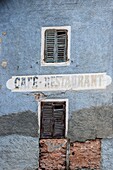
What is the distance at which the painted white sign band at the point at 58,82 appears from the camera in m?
19.2

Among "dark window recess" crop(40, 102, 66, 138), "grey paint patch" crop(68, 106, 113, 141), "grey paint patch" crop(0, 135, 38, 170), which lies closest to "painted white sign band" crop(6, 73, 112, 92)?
"dark window recess" crop(40, 102, 66, 138)

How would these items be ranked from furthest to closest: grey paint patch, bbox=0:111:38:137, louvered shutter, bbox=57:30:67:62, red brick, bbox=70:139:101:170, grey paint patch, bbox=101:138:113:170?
1. louvered shutter, bbox=57:30:67:62
2. grey paint patch, bbox=0:111:38:137
3. red brick, bbox=70:139:101:170
4. grey paint patch, bbox=101:138:113:170

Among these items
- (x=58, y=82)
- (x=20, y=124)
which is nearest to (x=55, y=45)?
(x=58, y=82)

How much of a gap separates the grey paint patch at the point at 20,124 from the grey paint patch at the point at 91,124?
3.93ft

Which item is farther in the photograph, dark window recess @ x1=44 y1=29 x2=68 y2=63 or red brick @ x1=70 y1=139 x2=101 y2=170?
dark window recess @ x1=44 y1=29 x2=68 y2=63

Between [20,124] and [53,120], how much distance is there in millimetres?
1091

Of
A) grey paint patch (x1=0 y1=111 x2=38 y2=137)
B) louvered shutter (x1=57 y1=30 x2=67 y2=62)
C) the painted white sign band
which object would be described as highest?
louvered shutter (x1=57 y1=30 x2=67 y2=62)

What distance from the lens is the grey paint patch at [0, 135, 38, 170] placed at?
63.2 ft

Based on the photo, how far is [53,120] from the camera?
1936 cm

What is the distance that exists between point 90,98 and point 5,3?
4.33 metres

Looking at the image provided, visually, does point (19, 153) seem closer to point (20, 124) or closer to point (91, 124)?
point (20, 124)

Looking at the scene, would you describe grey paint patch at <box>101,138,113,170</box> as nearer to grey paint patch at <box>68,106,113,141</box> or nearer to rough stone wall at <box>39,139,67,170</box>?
grey paint patch at <box>68,106,113,141</box>

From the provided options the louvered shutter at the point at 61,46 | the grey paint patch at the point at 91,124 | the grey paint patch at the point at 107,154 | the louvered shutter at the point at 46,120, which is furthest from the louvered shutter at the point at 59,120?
the louvered shutter at the point at 61,46

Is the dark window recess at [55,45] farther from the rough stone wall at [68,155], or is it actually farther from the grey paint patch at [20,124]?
the rough stone wall at [68,155]
